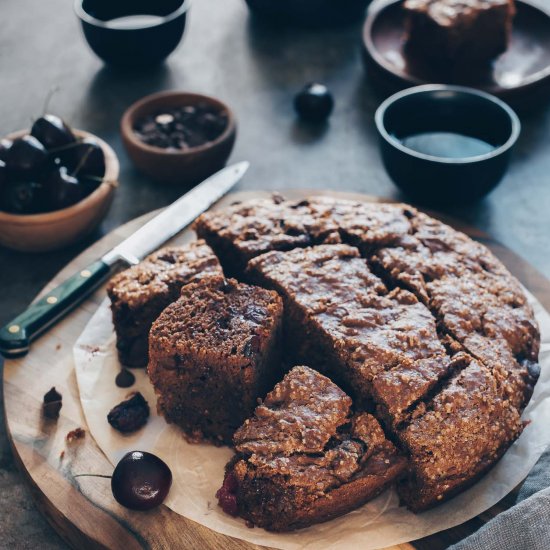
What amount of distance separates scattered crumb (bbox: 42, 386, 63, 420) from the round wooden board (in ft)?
0.13

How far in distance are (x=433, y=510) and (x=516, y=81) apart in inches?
155

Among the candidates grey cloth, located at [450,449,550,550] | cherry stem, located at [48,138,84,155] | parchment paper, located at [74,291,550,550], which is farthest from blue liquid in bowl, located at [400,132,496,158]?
grey cloth, located at [450,449,550,550]

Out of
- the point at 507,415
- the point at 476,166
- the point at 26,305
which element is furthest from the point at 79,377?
the point at 476,166

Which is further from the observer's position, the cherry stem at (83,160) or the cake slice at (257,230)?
the cherry stem at (83,160)

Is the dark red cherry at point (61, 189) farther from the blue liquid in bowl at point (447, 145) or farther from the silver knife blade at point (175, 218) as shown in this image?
the blue liquid in bowl at point (447, 145)

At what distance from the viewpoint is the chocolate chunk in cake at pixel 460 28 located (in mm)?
6094

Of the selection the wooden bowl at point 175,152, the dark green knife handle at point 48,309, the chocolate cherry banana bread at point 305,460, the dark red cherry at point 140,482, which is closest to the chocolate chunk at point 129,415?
the dark red cherry at point 140,482

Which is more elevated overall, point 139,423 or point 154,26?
point 154,26

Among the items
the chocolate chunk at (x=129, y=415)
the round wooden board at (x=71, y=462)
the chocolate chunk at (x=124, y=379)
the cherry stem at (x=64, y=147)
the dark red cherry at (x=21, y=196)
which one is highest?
the cherry stem at (x=64, y=147)

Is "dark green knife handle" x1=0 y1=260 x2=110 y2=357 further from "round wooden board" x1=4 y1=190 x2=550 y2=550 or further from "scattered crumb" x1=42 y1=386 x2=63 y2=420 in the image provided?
"scattered crumb" x1=42 y1=386 x2=63 y2=420

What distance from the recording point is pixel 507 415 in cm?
368

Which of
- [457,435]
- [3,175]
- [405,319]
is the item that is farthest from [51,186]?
[457,435]

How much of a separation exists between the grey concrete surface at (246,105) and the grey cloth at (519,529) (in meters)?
2.22

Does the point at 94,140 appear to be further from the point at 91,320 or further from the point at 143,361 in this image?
the point at 143,361
